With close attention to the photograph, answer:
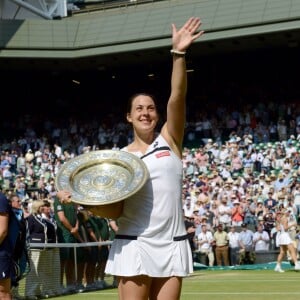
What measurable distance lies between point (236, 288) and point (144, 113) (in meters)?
10.6

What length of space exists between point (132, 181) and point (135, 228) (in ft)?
0.94

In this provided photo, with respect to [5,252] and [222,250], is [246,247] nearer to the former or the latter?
[222,250]

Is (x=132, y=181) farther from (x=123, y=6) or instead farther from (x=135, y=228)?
(x=123, y=6)

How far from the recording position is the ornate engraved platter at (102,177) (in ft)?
18.4

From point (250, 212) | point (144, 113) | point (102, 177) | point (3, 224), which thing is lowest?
point (3, 224)

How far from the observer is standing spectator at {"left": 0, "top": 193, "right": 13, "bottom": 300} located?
25.9 ft

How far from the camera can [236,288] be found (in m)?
16.0

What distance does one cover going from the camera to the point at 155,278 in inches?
223

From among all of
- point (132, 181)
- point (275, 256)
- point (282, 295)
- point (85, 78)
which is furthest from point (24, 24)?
point (132, 181)

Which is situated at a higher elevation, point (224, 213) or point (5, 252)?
point (224, 213)

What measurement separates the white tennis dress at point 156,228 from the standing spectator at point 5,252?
7.89 ft

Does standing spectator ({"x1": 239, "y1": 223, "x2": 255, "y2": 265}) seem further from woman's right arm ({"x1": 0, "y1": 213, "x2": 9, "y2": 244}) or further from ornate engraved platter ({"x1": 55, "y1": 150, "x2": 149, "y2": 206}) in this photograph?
ornate engraved platter ({"x1": 55, "y1": 150, "x2": 149, "y2": 206})

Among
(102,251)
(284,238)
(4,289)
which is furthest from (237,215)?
(4,289)

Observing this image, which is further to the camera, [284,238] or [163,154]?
[284,238]
